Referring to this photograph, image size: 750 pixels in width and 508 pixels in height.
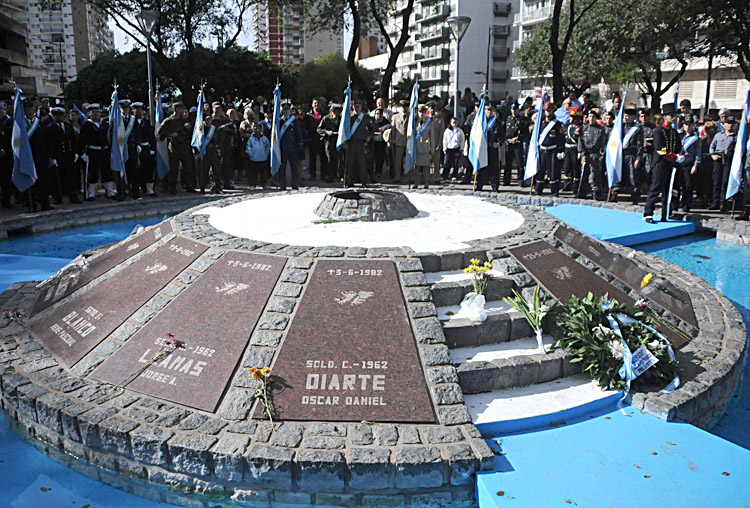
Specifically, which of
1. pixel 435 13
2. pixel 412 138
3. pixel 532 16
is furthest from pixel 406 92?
pixel 412 138

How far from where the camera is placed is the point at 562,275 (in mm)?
5895

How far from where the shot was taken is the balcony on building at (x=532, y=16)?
51156 millimetres

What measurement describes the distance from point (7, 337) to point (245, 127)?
10.3 metres

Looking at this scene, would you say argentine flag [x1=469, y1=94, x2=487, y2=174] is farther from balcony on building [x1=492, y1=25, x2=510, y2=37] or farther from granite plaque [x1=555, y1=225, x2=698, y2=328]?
balcony on building [x1=492, y1=25, x2=510, y2=37]

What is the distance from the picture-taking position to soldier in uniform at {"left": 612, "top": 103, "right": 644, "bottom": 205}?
1291 cm

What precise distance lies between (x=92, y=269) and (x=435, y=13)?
6213 cm

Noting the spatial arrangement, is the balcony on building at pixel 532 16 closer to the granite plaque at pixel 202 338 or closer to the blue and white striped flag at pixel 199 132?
the blue and white striped flag at pixel 199 132

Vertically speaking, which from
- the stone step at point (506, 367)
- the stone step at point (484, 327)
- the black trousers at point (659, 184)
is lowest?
the stone step at point (506, 367)

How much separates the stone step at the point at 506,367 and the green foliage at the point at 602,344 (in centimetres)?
15

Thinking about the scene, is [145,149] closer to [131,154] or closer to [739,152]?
[131,154]

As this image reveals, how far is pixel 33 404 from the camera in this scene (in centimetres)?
446

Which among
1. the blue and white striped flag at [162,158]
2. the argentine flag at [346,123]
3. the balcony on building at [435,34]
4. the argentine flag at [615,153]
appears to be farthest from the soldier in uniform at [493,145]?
the balcony on building at [435,34]

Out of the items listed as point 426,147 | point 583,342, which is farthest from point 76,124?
point 583,342

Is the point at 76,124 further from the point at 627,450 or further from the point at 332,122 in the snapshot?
the point at 627,450
